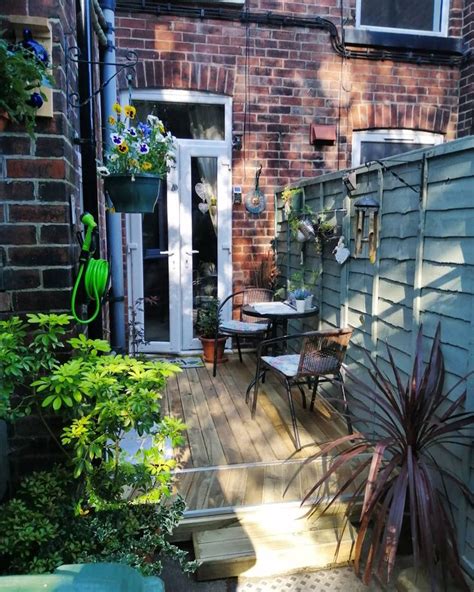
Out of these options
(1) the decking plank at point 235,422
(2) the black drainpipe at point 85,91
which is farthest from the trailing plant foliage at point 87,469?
(1) the decking plank at point 235,422

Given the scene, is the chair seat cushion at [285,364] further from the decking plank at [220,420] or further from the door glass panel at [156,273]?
the door glass panel at [156,273]

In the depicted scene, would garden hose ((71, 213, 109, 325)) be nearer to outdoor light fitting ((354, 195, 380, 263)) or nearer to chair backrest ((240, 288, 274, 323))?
outdoor light fitting ((354, 195, 380, 263))

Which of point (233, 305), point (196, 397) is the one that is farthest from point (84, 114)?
point (233, 305)

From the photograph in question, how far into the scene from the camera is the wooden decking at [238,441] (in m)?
2.19

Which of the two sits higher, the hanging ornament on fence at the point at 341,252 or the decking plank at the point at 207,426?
the hanging ornament on fence at the point at 341,252

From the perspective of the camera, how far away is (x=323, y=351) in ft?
9.36

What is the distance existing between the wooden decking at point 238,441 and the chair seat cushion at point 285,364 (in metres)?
0.36

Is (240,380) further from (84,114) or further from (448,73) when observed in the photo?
(448,73)

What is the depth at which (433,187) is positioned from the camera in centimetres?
211

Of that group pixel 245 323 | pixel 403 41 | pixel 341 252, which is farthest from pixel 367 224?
pixel 403 41

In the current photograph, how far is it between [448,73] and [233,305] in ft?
10.0

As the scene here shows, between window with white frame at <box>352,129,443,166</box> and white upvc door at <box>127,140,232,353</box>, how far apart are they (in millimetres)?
1269

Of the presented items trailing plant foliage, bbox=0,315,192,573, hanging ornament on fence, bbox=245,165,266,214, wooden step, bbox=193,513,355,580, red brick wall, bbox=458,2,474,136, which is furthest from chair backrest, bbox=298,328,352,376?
red brick wall, bbox=458,2,474,136

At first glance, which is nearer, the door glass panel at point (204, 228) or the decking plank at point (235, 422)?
the decking plank at point (235, 422)
